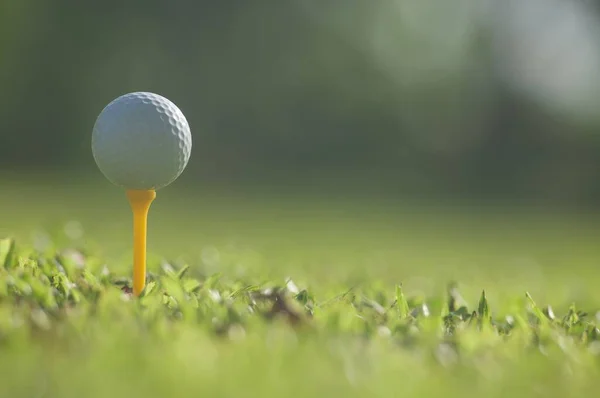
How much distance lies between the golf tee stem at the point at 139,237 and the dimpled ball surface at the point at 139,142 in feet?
0.09

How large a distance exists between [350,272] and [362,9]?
40.7 ft

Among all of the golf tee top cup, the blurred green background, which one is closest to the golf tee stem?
the golf tee top cup

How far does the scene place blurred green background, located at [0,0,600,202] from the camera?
1365 centimetres

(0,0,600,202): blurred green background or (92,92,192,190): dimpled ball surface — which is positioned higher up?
(0,0,600,202): blurred green background

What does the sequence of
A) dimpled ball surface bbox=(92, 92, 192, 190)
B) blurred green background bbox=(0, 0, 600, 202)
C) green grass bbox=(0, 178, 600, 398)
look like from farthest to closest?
blurred green background bbox=(0, 0, 600, 202) < dimpled ball surface bbox=(92, 92, 192, 190) < green grass bbox=(0, 178, 600, 398)

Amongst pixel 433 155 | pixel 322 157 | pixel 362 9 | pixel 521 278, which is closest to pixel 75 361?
pixel 521 278

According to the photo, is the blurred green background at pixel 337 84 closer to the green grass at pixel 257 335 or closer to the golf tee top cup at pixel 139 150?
the green grass at pixel 257 335

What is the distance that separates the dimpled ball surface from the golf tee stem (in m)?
0.03

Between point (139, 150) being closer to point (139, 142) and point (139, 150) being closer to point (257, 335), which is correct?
point (139, 142)

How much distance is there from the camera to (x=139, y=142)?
2.19 meters

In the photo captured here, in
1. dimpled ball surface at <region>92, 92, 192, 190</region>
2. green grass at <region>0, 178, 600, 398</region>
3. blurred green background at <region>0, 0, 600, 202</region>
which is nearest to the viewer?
green grass at <region>0, 178, 600, 398</region>

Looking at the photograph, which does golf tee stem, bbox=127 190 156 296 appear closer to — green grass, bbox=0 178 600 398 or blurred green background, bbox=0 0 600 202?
green grass, bbox=0 178 600 398

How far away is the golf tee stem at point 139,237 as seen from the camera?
2.19 m

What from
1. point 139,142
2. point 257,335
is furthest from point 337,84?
point 257,335
